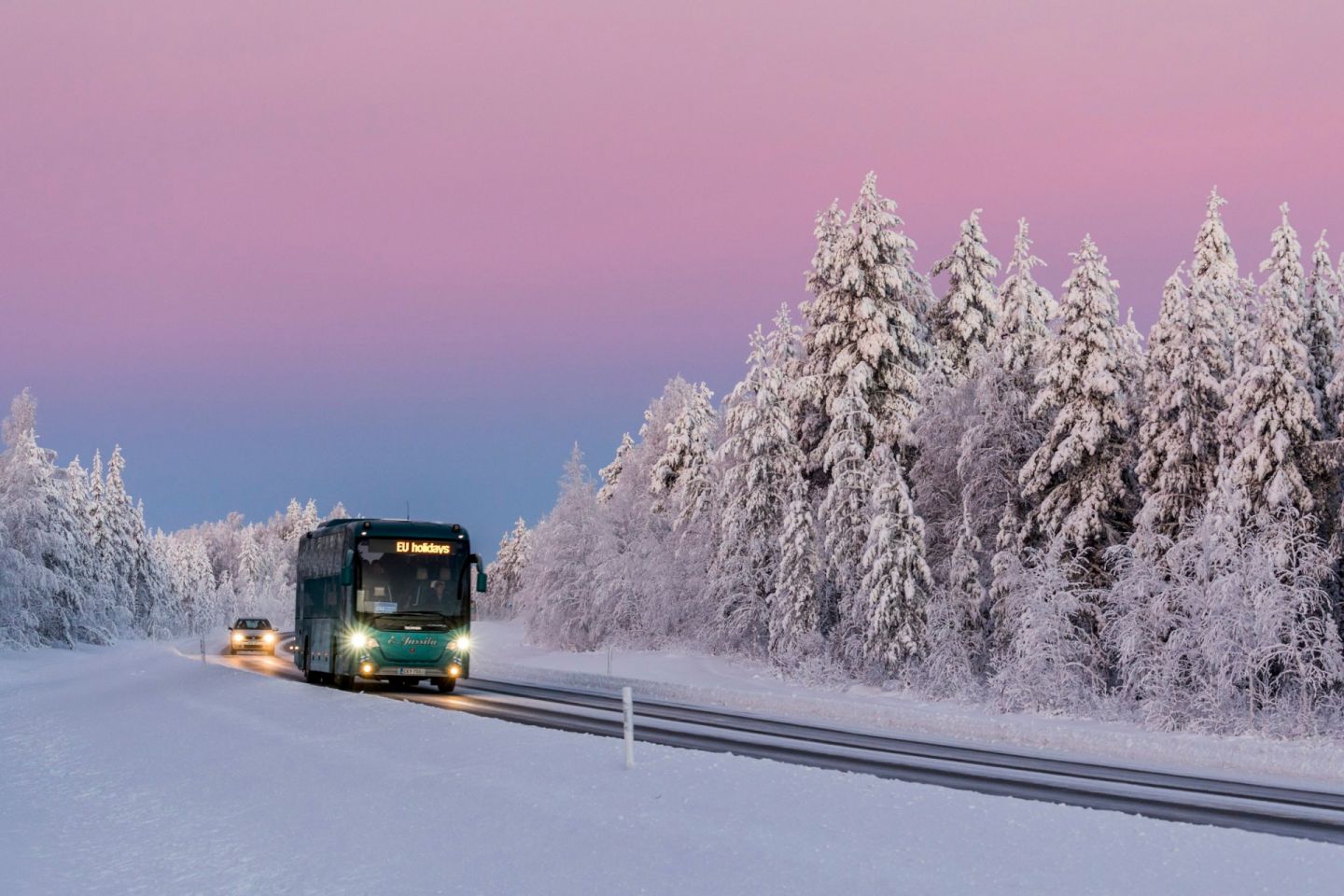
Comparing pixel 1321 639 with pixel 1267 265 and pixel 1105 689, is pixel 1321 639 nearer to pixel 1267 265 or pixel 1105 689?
pixel 1105 689

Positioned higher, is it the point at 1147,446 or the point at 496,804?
the point at 1147,446

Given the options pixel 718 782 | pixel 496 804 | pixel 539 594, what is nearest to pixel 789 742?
pixel 718 782

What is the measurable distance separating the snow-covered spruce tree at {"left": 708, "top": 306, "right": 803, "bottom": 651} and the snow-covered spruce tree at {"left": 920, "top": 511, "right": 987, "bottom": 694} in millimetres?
8339

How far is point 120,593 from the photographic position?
85562 mm

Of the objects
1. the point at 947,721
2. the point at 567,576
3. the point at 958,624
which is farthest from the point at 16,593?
the point at 947,721

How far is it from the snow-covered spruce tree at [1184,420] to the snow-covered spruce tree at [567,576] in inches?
1109

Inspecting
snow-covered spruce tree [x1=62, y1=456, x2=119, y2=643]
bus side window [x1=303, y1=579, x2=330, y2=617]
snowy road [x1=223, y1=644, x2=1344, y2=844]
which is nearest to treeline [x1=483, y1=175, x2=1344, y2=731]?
snowy road [x1=223, y1=644, x2=1344, y2=844]

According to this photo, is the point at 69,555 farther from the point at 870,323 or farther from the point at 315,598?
the point at 870,323

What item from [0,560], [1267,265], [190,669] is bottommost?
[190,669]

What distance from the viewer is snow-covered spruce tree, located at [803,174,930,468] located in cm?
3888

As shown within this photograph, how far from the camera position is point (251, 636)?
61375mm

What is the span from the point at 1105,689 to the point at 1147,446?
5634 mm

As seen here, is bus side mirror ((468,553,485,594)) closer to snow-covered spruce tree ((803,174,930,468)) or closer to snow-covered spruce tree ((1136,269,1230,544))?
snow-covered spruce tree ((803,174,930,468))

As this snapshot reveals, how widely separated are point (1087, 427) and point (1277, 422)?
213 inches
